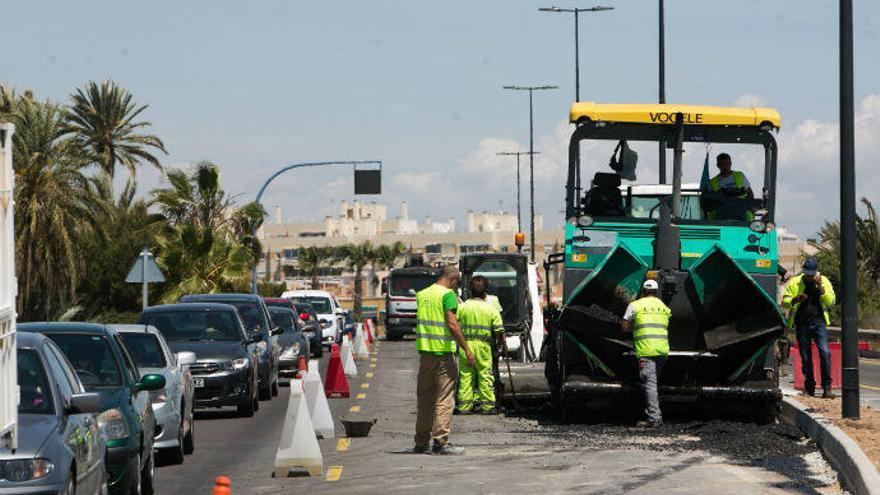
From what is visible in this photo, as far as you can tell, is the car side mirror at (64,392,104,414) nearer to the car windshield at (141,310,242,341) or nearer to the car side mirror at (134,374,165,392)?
the car side mirror at (134,374,165,392)

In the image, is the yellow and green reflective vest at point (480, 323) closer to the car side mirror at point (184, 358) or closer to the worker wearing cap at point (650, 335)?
the worker wearing cap at point (650, 335)

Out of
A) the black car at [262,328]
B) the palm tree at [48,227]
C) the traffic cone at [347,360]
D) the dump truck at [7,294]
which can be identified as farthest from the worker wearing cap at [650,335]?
the palm tree at [48,227]

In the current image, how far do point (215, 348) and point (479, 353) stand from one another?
3.82m

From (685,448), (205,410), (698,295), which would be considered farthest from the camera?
(205,410)

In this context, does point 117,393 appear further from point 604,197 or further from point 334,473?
point 604,197

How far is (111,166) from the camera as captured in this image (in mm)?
70188

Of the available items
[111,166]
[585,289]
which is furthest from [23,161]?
[585,289]

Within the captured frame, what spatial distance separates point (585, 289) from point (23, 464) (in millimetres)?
10541

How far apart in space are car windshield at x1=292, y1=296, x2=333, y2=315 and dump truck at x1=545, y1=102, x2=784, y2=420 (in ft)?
103

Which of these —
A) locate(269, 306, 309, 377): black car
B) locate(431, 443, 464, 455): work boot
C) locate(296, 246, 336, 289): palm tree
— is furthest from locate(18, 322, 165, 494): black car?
locate(296, 246, 336, 289): palm tree

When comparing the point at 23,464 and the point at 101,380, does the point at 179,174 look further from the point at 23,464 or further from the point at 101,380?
the point at 23,464

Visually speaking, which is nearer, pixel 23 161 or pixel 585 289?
pixel 585 289

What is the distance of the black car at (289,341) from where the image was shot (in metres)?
32.0

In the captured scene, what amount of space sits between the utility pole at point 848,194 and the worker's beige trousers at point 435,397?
14.8 ft
